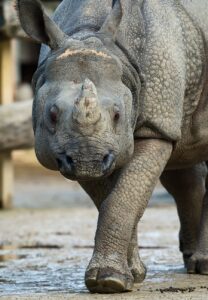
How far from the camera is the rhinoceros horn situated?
6480mm

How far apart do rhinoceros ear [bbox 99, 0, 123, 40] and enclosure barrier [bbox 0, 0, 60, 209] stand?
672 cm

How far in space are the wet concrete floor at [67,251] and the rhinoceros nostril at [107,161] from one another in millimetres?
661

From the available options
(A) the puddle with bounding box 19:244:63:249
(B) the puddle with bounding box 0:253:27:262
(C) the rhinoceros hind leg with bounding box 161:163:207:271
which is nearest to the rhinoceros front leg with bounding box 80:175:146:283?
(C) the rhinoceros hind leg with bounding box 161:163:207:271

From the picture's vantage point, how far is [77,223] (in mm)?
12641

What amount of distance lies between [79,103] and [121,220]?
0.76 meters

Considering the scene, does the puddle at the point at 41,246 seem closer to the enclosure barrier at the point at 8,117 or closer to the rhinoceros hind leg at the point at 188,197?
the rhinoceros hind leg at the point at 188,197

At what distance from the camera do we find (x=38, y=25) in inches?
278

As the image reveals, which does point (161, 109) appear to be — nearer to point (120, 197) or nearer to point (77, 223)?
point (120, 197)

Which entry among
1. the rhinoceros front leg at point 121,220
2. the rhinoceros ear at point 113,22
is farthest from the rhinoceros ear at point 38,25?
the rhinoceros front leg at point 121,220

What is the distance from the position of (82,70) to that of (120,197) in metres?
0.70

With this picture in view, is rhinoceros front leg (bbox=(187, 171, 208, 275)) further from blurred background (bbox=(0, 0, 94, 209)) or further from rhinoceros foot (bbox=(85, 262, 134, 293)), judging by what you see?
blurred background (bbox=(0, 0, 94, 209))

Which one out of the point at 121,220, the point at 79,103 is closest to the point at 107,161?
the point at 79,103

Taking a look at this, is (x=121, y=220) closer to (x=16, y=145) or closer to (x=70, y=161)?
(x=70, y=161)

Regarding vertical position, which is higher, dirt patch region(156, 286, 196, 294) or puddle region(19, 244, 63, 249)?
dirt patch region(156, 286, 196, 294)
